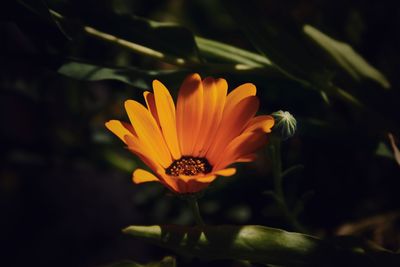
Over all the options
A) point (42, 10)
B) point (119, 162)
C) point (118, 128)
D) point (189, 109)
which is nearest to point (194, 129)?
point (189, 109)

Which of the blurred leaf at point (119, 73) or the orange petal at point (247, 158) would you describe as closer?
the orange petal at point (247, 158)

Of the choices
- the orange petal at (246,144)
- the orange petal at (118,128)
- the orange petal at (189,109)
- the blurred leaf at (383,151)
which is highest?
the blurred leaf at (383,151)

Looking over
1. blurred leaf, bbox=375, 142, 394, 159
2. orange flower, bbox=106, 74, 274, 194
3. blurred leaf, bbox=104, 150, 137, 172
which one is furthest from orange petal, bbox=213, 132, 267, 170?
blurred leaf, bbox=104, 150, 137, 172

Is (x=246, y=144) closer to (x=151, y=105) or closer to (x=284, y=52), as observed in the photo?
(x=151, y=105)

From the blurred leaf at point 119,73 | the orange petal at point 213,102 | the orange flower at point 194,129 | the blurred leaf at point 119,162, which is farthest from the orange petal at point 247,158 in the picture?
the blurred leaf at point 119,162

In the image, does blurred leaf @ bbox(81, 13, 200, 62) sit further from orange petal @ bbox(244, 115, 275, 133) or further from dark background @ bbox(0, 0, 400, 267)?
orange petal @ bbox(244, 115, 275, 133)

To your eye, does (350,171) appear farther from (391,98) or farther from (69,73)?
(69,73)

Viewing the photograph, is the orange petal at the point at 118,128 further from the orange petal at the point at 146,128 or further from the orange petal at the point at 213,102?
the orange petal at the point at 213,102
